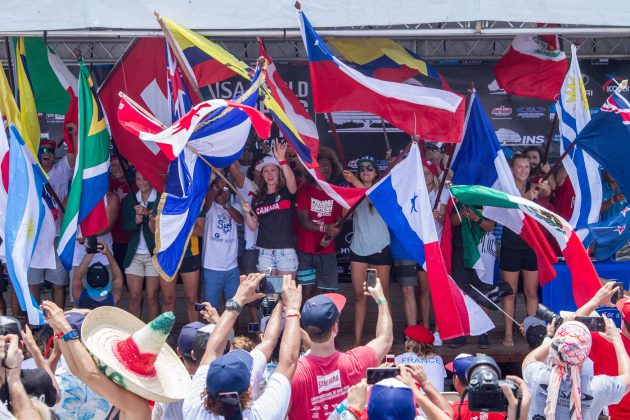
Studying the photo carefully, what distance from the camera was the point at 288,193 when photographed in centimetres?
823

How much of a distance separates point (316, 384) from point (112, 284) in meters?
4.28

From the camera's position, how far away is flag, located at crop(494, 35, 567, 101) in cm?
860

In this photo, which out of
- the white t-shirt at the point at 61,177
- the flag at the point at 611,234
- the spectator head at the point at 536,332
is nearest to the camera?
the spectator head at the point at 536,332

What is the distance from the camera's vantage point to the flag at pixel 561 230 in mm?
6773

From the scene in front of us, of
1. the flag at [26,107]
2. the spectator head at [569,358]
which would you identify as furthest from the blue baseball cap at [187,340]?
the flag at [26,107]

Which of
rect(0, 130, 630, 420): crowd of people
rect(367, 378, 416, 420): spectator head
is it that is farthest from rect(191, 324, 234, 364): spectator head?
rect(367, 378, 416, 420): spectator head

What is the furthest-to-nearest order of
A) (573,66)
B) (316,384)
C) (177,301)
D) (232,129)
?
(177,301) < (573,66) < (232,129) < (316,384)

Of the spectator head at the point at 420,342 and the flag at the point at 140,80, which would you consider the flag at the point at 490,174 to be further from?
the flag at the point at 140,80

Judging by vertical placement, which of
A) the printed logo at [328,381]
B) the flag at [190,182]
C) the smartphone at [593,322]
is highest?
the flag at [190,182]

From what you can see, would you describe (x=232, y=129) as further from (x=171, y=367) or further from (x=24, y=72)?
(x=171, y=367)

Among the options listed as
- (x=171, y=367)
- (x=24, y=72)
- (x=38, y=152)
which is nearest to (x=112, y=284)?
(x=38, y=152)

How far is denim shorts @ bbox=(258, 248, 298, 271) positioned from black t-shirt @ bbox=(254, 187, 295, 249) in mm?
45

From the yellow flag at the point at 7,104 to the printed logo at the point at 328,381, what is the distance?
4.57m

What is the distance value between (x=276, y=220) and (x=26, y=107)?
2495 mm
